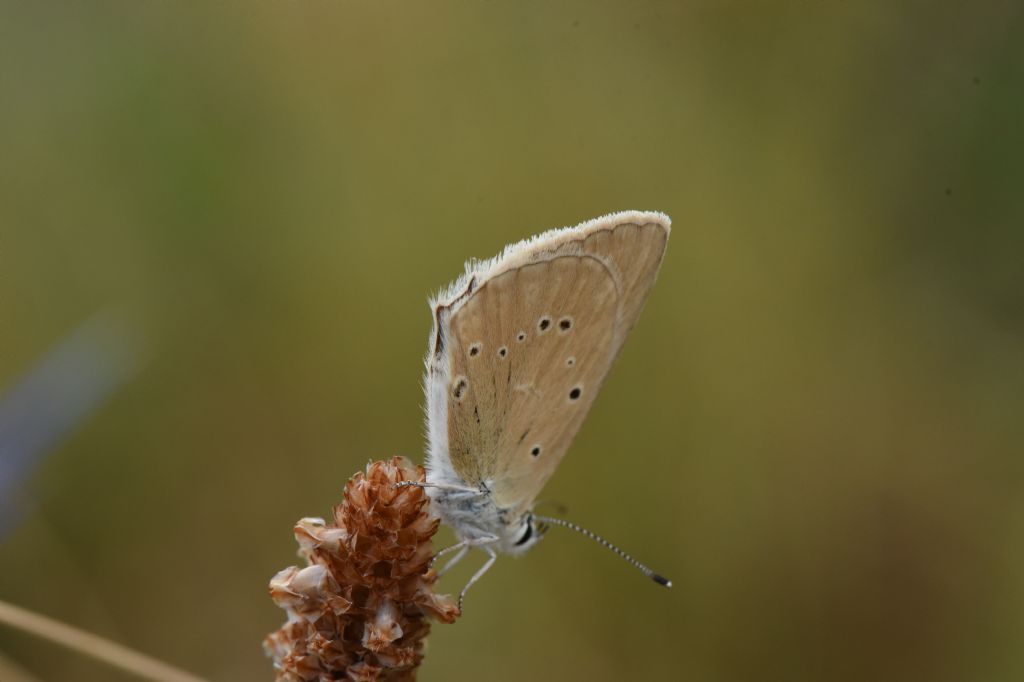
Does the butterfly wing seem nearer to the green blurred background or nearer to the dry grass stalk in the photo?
the dry grass stalk

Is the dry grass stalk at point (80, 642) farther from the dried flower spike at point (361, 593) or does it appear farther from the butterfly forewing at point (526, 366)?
the butterfly forewing at point (526, 366)

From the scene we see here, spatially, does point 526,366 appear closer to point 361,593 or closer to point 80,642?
point 361,593

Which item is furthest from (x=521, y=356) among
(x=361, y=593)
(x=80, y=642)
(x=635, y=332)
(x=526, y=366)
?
(x=635, y=332)

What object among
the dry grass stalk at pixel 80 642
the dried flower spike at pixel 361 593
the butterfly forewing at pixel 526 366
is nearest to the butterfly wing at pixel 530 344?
the butterfly forewing at pixel 526 366

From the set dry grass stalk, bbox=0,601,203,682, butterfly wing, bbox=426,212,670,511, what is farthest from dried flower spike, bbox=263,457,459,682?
butterfly wing, bbox=426,212,670,511

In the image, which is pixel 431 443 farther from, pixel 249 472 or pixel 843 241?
pixel 843 241

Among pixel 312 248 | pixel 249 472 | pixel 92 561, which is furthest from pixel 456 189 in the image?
pixel 92 561
